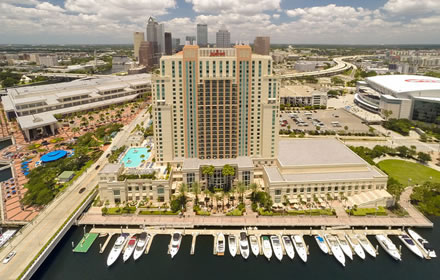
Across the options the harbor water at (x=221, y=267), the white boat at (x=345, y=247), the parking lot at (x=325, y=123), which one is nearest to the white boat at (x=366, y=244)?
the harbor water at (x=221, y=267)

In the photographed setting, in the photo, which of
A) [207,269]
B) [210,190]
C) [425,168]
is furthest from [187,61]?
[425,168]

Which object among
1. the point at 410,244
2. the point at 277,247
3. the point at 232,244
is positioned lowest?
the point at 277,247

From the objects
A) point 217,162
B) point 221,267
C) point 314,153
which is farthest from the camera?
point 314,153

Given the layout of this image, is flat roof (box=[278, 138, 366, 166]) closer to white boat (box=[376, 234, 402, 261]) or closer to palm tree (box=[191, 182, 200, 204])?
white boat (box=[376, 234, 402, 261])

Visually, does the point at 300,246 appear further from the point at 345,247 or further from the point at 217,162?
the point at 217,162

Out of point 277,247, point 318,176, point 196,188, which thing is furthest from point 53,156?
point 318,176

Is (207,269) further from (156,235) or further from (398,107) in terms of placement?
(398,107)

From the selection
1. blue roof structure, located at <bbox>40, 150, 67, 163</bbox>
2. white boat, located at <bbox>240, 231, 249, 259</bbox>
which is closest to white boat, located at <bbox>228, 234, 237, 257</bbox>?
white boat, located at <bbox>240, 231, 249, 259</bbox>
